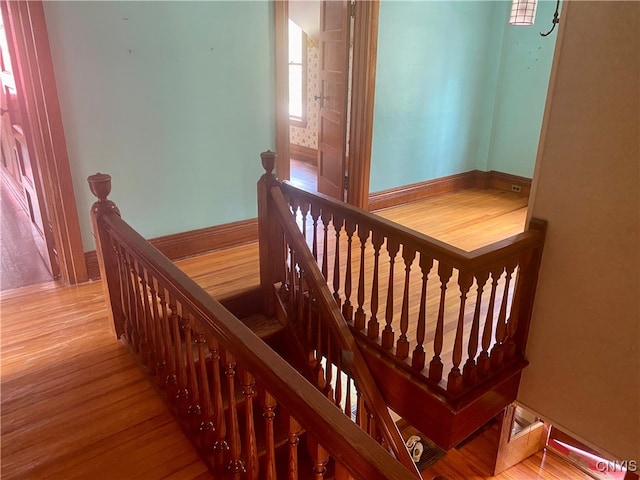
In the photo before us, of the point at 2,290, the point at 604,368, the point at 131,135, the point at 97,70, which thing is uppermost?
the point at 97,70

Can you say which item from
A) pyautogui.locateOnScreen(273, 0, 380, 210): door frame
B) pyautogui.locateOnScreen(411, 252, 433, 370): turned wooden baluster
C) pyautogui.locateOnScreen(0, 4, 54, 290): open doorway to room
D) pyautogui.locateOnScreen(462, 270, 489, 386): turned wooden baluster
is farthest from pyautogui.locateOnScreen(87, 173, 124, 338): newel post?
pyautogui.locateOnScreen(273, 0, 380, 210): door frame

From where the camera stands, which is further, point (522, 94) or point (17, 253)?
point (522, 94)

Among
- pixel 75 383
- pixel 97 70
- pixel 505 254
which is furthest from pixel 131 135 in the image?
pixel 505 254

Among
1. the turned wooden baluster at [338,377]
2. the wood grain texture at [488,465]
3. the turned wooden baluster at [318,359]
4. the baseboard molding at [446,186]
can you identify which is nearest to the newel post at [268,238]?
the turned wooden baluster at [318,359]

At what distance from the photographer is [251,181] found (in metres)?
3.90

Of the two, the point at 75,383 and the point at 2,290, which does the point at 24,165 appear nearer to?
the point at 2,290

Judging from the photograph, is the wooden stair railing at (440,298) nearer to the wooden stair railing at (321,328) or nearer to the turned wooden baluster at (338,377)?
the wooden stair railing at (321,328)

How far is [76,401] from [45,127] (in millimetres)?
1680

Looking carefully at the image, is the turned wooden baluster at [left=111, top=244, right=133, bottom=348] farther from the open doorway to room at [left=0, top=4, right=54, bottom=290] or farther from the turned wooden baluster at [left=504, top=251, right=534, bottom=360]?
the turned wooden baluster at [left=504, top=251, right=534, bottom=360]

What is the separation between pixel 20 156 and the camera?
4004 millimetres

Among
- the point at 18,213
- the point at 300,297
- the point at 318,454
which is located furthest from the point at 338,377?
the point at 18,213

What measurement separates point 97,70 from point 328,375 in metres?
2.31

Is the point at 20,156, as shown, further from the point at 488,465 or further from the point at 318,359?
the point at 488,465

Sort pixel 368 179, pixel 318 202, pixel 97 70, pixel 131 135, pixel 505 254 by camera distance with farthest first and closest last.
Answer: pixel 368 179 → pixel 131 135 → pixel 97 70 → pixel 318 202 → pixel 505 254
